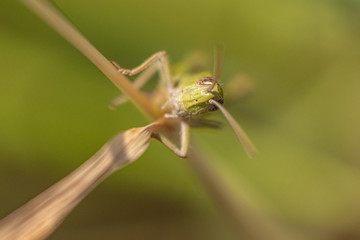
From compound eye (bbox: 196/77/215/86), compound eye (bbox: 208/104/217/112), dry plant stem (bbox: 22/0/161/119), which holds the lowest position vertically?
compound eye (bbox: 208/104/217/112)

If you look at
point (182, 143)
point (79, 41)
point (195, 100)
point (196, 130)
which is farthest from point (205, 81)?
point (79, 41)

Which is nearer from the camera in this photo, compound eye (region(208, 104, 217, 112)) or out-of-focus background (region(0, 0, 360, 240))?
compound eye (region(208, 104, 217, 112))

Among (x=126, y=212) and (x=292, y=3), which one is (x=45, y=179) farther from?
(x=292, y=3)

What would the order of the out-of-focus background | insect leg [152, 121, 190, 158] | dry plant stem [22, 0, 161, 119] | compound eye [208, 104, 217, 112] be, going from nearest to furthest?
1. dry plant stem [22, 0, 161, 119]
2. insect leg [152, 121, 190, 158]
3. compound eye [208, 104, 217, 112]
4. the out-of-focus background

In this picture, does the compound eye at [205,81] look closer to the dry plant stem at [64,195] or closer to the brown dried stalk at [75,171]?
the brown dried stalk at [75,171]

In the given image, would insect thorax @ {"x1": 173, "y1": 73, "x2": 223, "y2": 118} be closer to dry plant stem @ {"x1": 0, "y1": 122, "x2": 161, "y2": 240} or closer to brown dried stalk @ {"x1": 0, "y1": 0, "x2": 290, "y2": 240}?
brown dried stalk @ {"x1": 0, "y1": 0, "x2": 290, "y2": 240}

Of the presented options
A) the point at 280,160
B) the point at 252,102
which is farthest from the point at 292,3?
the point at 280,160

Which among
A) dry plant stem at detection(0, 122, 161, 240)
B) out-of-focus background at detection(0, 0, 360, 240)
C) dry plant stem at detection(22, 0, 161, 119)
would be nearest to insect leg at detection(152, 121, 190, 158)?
dry plant stem at detection(22, 0, 161, 119)

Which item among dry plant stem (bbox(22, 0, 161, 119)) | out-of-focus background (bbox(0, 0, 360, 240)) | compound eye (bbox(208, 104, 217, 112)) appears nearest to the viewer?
dry plant stem (bbox(22, 0, 161, 119))
